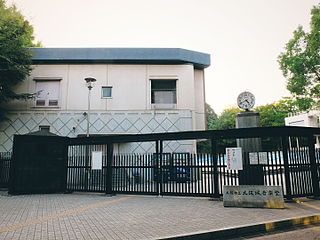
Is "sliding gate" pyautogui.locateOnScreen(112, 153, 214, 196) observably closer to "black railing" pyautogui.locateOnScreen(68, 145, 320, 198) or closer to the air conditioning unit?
"black railing" pyautogui.locateOnScreen(68, 145, 320, 198)

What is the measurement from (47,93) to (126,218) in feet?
47.4

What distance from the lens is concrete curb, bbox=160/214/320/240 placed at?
502cm

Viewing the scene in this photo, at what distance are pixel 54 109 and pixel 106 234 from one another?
14320mm

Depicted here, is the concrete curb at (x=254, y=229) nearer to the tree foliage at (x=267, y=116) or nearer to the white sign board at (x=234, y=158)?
the white sign board at (x=234, y=158)

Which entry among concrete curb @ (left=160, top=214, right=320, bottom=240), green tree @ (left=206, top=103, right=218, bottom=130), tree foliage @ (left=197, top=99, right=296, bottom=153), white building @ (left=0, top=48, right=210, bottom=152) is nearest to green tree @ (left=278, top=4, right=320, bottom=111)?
white building @ (left=0, top=48, right=210, bottom=152)

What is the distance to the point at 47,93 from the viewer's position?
17.8m

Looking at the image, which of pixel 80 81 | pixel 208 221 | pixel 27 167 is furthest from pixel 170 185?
pixel 80 81

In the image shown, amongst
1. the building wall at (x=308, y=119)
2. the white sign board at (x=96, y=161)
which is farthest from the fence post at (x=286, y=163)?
the building wall at (x=308, y=119)

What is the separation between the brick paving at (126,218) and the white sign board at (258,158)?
65.8 inches

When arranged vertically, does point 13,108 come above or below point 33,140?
above

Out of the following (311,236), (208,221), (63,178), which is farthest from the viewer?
(63,178)

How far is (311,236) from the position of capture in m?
5.04

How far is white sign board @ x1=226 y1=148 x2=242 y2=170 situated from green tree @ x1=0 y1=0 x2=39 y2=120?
14963mm

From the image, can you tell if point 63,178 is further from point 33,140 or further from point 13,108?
point 13,108
